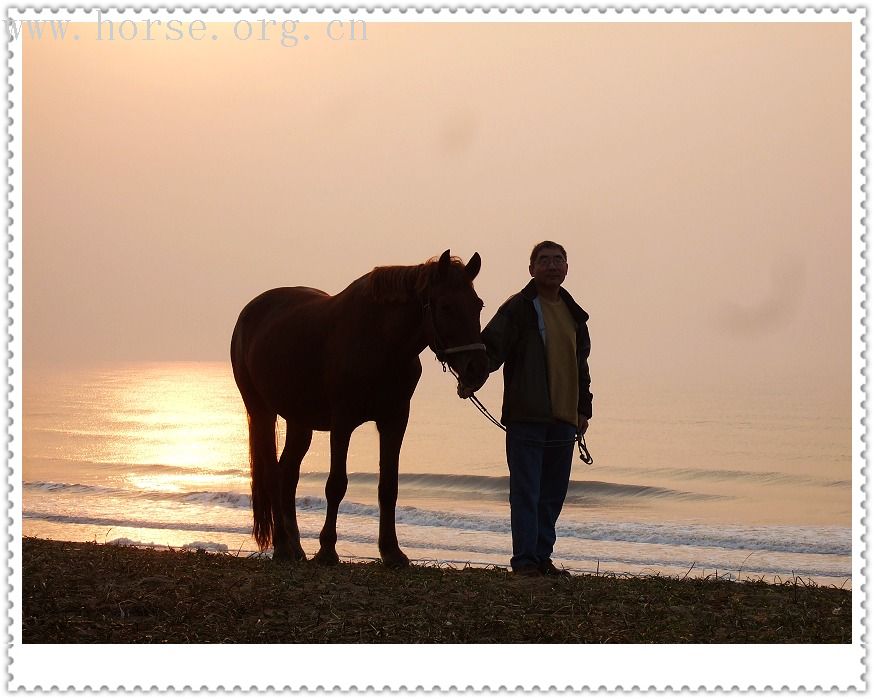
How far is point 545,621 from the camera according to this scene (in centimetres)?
537

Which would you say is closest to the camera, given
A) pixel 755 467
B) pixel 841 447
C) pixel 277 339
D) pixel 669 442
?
pixel 277 339

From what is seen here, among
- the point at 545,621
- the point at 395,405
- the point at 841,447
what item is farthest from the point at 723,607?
the point at 841,447

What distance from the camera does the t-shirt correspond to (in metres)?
6.78

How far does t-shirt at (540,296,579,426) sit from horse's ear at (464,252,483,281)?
57 centimetres

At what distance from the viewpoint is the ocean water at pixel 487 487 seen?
14680mm

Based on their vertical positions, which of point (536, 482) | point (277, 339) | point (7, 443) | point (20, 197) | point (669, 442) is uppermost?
point (20, 197)

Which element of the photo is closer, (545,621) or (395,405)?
(545,621)

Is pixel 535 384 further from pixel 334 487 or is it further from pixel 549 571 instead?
pixel 334 487

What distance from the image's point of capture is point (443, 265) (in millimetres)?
6535

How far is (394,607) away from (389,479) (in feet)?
5.70

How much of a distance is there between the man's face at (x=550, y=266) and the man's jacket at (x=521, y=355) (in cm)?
13

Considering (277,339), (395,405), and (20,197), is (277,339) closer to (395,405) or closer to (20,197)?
(395,405)

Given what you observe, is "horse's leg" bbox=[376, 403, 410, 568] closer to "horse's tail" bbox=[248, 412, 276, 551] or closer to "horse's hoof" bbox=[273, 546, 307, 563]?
"horse's hoof" bbox=[273, 546, 307, 563]

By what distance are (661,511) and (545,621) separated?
19.2 meters
